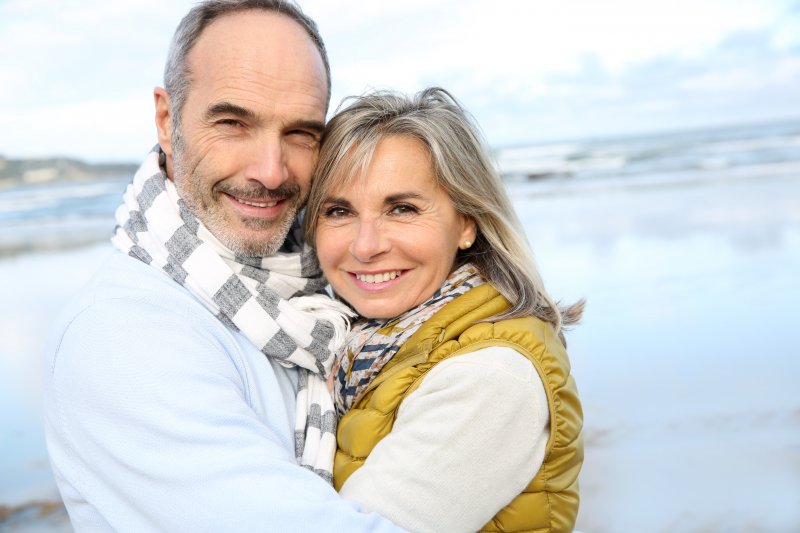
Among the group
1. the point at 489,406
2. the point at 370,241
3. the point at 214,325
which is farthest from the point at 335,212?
the point at 489,406

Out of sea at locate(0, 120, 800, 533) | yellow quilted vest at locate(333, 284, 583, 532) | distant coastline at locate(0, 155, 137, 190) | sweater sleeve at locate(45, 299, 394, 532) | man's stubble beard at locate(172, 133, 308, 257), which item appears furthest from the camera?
distant coastline at locate(0, 155, 137, 190)

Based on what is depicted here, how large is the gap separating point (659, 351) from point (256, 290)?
4079 millimetres

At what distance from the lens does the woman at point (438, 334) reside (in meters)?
1.77

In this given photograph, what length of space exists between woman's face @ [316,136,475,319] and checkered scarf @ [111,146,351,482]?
15 centimetres

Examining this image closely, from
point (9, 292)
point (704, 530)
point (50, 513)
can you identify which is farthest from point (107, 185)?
point (704, 530)

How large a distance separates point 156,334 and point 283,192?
77cm

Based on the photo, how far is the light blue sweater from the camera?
5.19 feet

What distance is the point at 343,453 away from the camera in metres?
2.09

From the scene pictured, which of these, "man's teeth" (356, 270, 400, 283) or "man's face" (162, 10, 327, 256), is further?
"man's teeth" (356, 270, 400, 283)

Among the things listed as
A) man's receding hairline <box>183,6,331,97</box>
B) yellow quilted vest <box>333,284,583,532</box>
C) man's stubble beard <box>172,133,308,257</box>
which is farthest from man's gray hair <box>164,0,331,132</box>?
yellow quilted vest <box>333,284,583,532</box>

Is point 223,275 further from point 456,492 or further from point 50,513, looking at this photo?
point 50,513

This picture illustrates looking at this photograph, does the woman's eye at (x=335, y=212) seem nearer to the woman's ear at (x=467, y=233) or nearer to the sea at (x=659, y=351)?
the woman's ear at (x=467, y=233)

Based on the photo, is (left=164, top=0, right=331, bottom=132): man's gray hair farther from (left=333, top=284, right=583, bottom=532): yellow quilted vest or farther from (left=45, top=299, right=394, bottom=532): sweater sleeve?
(left=333, top=284, right=583, bottom=532): yellow quilted vest

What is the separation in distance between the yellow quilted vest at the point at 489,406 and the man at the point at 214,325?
17cm
